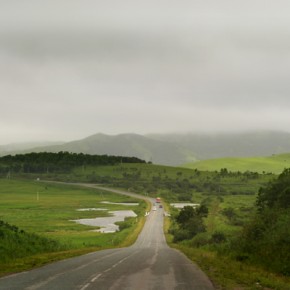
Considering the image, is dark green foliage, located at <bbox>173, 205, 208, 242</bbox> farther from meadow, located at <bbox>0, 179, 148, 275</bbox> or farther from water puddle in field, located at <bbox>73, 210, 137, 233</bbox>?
water puddle in field, located at <bbox>73, 210, 137, 233</bbox>

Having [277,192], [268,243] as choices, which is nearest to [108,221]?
[277,192]

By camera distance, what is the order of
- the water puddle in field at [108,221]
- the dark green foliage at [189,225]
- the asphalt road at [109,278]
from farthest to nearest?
the water puddle in field at [108,221] → the dark green foliage at [189,225] → the asphalt road at [109,278]

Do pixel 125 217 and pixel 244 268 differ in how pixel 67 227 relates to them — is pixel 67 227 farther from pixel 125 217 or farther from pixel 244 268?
pixel 244 268

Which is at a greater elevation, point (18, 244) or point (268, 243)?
point (268, 243)

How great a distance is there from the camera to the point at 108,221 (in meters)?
153

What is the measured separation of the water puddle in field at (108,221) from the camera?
132 metres

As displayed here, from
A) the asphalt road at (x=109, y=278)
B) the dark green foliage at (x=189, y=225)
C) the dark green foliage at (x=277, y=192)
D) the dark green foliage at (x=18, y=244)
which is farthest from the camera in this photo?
the dark green foliage at (x=189, y=225)

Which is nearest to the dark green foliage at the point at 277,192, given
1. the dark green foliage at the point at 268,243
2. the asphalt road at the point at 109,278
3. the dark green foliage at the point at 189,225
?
the dark green foliage at the point at 268,243

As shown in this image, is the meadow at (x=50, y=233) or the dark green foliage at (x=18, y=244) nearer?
the dark green foliage at (x=18, y=244)

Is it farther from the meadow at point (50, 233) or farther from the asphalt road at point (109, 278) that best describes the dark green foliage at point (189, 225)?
the asphalt road at point (109, 278)

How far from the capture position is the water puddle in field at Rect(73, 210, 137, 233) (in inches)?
5217

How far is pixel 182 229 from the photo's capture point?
11756cm

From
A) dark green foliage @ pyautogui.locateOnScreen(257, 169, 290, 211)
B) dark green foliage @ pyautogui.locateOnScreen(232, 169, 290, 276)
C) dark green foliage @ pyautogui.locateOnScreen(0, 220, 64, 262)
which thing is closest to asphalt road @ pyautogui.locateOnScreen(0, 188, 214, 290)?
dark green foliage @ pyautogui.locateOnScreen(232, 169, 290, 276)

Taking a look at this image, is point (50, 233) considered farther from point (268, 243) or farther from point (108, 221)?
point (268, 243)
